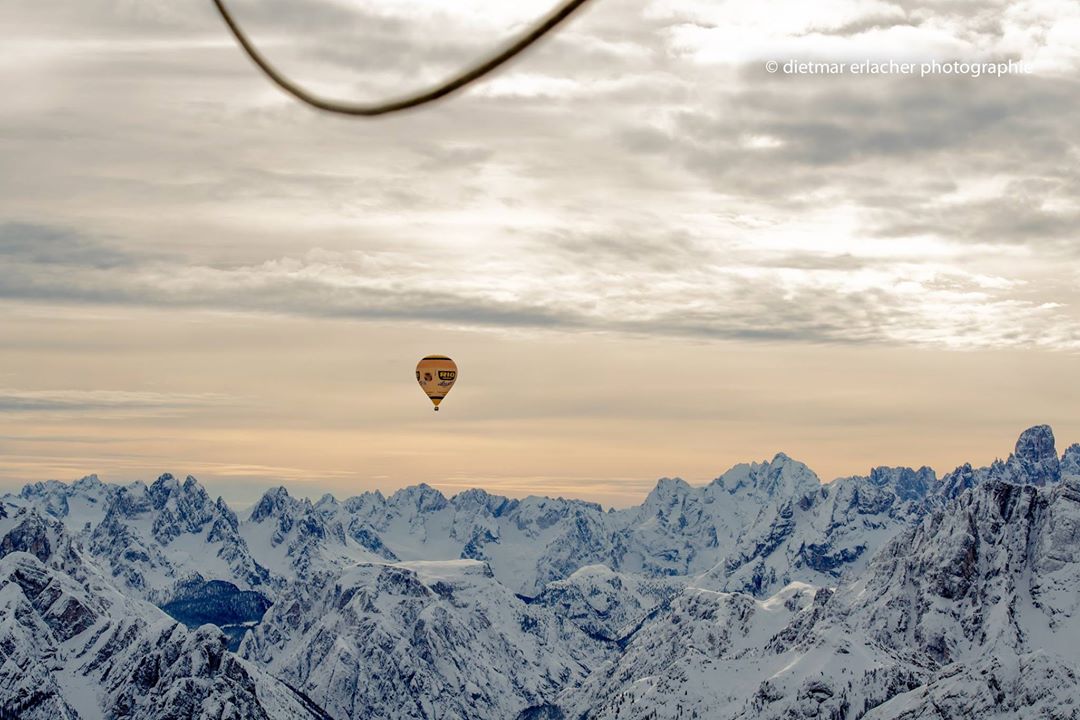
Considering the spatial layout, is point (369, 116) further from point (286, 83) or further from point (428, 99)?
point (286, 83)

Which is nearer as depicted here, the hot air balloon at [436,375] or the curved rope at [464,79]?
the curved rope at [464,79]

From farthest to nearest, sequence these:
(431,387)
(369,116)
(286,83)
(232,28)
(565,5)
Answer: (431,387), (232,28), (286,83), (369,116), (565,5)

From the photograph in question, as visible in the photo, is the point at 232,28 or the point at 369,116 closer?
the point at 369,116

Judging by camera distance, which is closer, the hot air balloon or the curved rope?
the curved rope

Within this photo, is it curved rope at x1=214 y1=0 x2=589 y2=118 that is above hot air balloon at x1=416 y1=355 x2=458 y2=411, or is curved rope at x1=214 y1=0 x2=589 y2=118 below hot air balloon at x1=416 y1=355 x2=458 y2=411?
above

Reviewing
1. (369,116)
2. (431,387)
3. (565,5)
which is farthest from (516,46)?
(431,387)

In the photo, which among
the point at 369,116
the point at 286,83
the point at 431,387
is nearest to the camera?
the point at 369,116

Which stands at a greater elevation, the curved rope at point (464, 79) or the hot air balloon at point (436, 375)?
the curved rope at point (464, 79)

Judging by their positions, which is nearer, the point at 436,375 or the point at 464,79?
the point at 464,79
